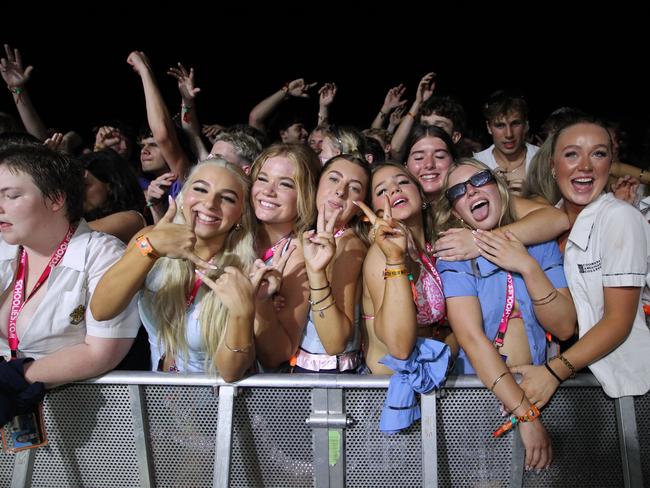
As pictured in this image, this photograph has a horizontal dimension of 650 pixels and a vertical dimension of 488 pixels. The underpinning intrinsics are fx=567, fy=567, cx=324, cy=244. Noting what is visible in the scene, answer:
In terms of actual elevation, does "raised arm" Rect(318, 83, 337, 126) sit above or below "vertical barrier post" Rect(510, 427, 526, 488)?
above

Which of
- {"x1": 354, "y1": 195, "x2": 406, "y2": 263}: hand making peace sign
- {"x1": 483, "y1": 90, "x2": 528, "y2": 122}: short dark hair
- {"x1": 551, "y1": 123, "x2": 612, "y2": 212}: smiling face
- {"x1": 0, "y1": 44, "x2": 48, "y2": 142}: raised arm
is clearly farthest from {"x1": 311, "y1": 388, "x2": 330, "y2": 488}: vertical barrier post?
{"x1": 0, "y1": 44, "x2": 48, "y2": 142}: raised arm

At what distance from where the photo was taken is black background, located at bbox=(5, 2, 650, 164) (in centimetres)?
625

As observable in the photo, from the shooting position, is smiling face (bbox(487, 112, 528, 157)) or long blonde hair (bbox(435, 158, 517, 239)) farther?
smiling face (bbox(487, 112, 528, 157))

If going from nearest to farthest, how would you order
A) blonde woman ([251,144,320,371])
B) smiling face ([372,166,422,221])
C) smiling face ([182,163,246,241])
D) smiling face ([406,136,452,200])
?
blonde woman ([251,144,320,371]) → smiling face ([182,163,246,241]) → smiling face ([372,166,422,221]) → smiling face ([406,136,452,200])

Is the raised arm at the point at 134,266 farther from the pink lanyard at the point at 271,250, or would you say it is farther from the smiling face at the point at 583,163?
the smiling face at the point at 583,163

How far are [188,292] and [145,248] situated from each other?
38 cm

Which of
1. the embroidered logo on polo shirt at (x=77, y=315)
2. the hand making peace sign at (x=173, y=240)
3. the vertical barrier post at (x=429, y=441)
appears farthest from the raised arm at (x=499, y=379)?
the embroidered logo on polo shirt at (x=77, y=315)

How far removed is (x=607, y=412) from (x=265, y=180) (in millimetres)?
1701

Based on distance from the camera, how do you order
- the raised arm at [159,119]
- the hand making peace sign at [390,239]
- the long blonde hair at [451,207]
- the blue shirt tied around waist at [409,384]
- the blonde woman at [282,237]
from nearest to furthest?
the blue shirt tied around waist at [409,384]
the hand making peace sign at [390,239]
the blonde woman at [282,237]
the long blonde hair at [451,207]
the raised arm at [159,119]

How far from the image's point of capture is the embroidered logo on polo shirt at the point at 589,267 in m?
2.20

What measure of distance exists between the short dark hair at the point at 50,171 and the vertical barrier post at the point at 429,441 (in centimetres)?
163

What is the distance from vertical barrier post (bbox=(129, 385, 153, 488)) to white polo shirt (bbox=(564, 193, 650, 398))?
167 centimetres

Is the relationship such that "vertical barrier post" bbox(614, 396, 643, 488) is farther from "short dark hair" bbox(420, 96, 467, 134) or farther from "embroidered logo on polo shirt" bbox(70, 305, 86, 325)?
"short dark hair" bbox(420, 96, 467, 134)

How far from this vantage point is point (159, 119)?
365cm
